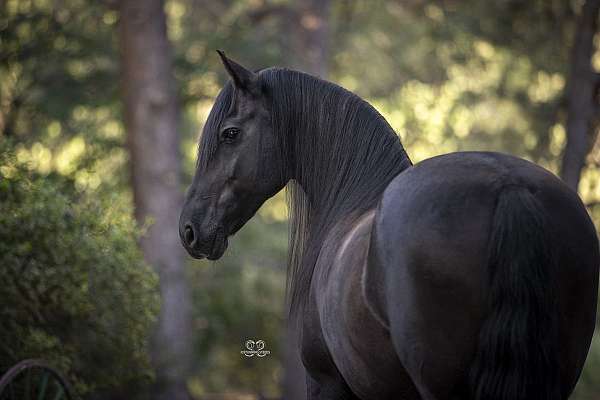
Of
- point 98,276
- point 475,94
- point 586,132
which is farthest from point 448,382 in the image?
point 475,94

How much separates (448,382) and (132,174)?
894 cm

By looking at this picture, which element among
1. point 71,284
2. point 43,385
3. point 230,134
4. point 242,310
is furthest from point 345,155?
point 242,310

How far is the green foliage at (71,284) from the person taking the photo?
265 inches

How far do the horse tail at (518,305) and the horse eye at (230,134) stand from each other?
62.2 inches

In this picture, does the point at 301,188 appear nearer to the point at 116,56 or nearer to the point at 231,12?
the point at 116,56

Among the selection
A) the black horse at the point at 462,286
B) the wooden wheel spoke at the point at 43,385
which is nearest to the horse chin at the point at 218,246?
the black horse at the point at 462,286

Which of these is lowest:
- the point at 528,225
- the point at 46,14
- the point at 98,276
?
the point at 98,276

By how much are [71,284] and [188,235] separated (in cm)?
306

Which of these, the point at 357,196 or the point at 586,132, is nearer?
the point at 357,196

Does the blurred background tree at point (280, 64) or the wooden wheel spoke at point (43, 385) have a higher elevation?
the blurred background tree at point (280, 64)

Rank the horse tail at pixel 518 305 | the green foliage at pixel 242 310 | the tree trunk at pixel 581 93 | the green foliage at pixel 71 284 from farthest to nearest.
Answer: the green foliage at pixel 242 310 < the tree trunk at pixel 581 93 < the green foliage at pixel 71 284 < the horse tail at pixel 518 305

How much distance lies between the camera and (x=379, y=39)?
57.0ft

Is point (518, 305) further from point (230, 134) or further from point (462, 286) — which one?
point (230, 134)

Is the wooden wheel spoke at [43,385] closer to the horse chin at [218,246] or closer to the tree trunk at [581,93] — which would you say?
the horse chin at [218,246]
